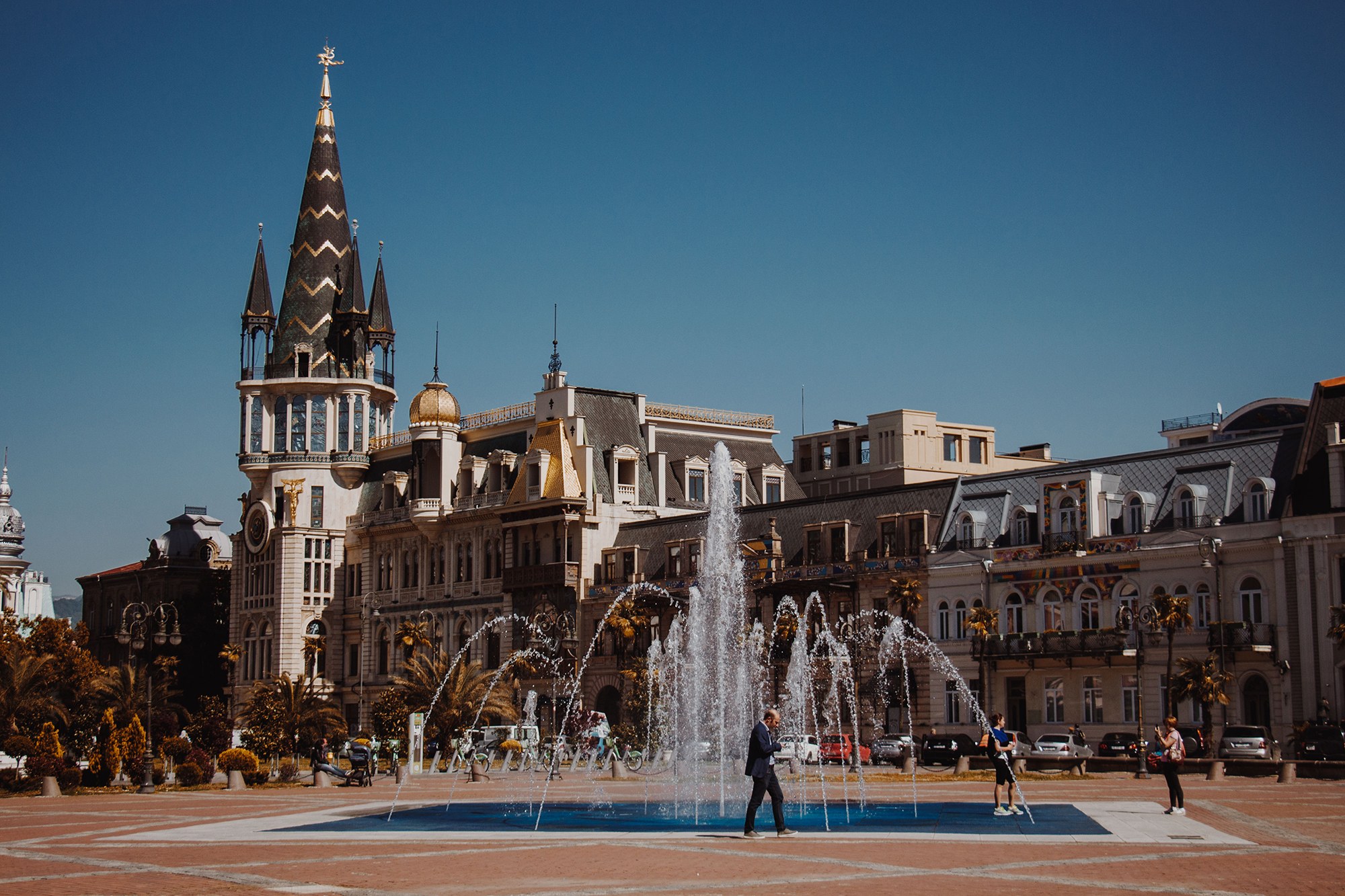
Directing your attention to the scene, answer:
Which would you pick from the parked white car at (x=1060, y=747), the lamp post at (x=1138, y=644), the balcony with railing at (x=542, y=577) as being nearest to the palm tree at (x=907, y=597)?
the lamp post at (x=1138, y=644)

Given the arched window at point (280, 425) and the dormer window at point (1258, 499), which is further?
the arched window at point (280, 425)

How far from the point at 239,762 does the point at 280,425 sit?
55.6 metres

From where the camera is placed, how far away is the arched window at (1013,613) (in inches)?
2564

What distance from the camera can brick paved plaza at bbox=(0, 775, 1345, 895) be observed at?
19.9 metres

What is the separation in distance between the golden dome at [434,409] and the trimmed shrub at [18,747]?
147ft

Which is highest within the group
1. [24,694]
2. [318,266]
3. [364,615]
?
[318,266]

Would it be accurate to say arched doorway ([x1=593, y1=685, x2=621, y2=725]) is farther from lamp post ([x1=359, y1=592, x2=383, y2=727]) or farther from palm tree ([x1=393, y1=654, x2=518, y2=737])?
lamp post ([x1=359, y1=592, x2=383, y2=727])

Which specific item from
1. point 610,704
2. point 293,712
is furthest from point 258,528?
point 293,712

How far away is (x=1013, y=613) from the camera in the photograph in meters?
65.3

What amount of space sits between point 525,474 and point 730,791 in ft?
163

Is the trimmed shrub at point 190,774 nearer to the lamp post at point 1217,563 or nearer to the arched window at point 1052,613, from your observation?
the arched window at point 1052,613

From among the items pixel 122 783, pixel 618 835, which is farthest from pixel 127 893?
pixel 122 783

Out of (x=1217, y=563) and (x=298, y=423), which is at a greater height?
(x=298, y=423)

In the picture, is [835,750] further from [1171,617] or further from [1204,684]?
[1204,684]
